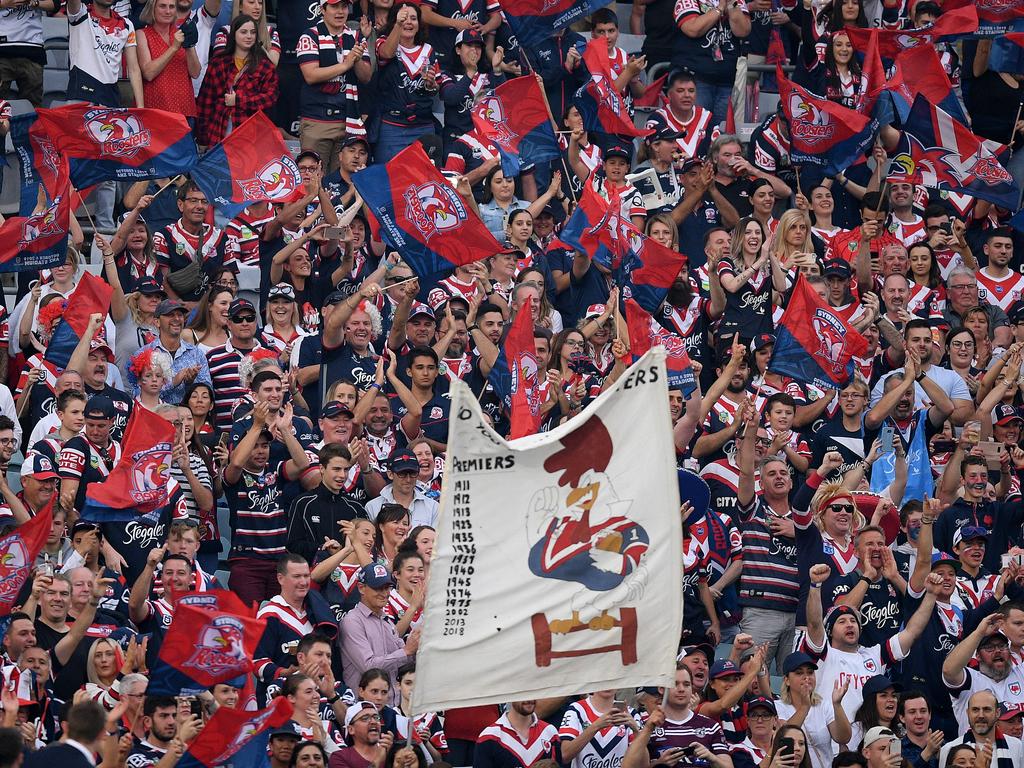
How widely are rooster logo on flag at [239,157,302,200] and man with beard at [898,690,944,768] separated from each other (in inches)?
232

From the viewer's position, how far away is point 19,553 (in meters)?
13.4

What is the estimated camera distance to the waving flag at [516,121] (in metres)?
19.0

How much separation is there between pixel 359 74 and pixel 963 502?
19.3 ft

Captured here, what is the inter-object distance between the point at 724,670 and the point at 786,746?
2.63ft

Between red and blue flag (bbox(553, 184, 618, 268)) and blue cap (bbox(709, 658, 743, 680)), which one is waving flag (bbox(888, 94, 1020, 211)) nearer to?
red and blue flag (bbox(553, 184, 618, 268))

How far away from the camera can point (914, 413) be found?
18.1 m

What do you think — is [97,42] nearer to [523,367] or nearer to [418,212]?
[418,212]

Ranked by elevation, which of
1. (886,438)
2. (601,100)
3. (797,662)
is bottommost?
(886,438)

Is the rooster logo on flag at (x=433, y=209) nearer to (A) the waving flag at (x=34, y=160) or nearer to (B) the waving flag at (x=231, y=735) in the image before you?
(A) the waving flag at (x=34, y=160)

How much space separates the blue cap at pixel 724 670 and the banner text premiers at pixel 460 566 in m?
4.20

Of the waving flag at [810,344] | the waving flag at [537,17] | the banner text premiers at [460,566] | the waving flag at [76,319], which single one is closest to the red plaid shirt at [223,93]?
the waving flag at [537,17]

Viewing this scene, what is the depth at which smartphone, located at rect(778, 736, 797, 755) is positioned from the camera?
14.1 m

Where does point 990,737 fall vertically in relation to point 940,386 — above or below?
above

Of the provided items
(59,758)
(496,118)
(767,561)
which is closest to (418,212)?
(496,118)
